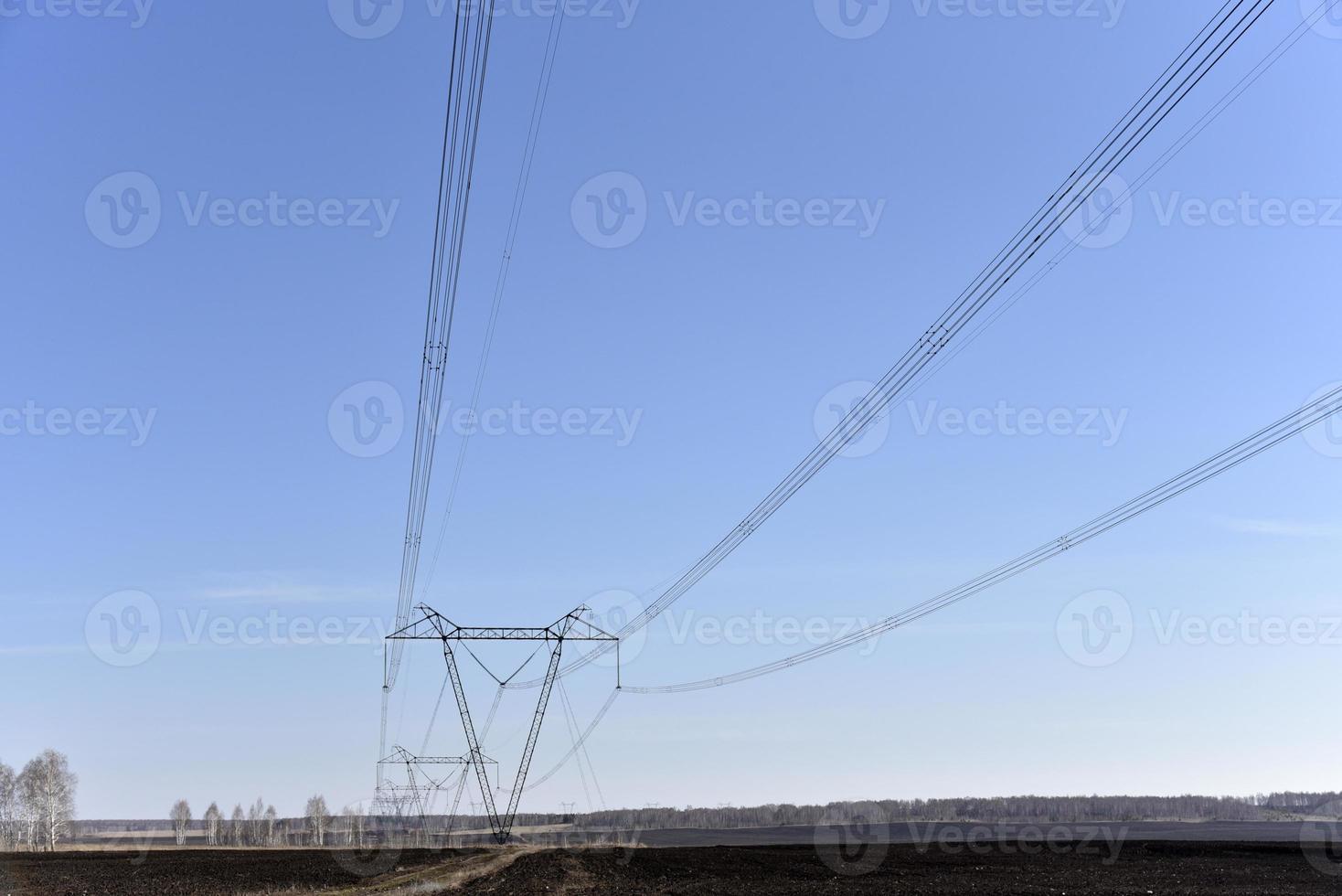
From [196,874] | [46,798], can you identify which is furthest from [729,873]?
[46,798]

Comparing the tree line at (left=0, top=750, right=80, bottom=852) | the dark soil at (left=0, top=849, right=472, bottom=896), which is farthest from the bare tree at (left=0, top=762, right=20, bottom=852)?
the dark soil at (left=0, top=849, right=472, bottom=896)

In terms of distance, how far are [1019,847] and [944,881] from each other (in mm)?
44748

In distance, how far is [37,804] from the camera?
168 metres

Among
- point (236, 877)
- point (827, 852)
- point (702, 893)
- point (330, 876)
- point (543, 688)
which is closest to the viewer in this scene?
point (702, 893)

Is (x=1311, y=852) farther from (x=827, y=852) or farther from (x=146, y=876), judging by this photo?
(x=146, y=876)

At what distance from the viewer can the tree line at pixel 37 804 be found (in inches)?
6545

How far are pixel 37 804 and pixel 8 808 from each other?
12477mm

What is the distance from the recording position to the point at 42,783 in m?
168

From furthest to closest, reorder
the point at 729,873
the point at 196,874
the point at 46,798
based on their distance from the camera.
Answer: the point at 46,798, the point at 196,874, the point at 729,873

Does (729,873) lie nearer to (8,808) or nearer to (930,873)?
(930,873)

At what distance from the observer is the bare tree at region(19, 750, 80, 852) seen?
166 metres

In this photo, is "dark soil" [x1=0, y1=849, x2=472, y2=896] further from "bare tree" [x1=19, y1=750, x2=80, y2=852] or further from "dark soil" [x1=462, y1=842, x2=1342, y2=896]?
"bare tree" [x1=19, y1=750, x2=80, y2=852]

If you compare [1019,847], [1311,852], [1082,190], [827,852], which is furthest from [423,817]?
[1082,190]

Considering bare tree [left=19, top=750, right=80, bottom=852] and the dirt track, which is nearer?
the dirt track
